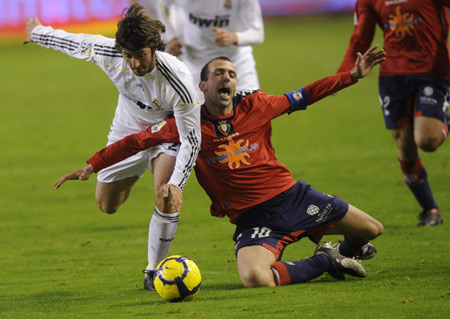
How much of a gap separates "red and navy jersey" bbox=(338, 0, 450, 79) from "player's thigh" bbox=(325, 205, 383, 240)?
2409mm

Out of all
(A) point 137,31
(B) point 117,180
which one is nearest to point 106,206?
(B) point 117,180

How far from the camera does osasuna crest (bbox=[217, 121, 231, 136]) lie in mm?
6305

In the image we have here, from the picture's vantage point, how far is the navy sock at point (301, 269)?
5.89m

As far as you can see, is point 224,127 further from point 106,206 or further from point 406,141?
point 406,141

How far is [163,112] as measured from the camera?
21.8ft

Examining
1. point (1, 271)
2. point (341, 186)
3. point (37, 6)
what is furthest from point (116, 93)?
point (1, 271)

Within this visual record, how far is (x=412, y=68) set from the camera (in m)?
8.31

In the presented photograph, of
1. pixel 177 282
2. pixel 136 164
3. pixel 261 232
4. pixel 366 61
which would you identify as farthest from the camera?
pixel 136 164

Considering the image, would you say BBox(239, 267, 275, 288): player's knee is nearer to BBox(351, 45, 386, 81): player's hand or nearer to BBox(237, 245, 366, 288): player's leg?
BBox(237, 245, 366, 288): player's leg

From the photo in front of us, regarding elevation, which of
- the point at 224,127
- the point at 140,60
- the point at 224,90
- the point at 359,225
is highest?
the point at 140,60

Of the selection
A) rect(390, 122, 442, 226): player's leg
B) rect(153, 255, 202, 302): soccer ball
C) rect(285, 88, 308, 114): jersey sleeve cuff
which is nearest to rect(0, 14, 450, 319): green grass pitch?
rect(153, 255, 202, 302): soccer ball

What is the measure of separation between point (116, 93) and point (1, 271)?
15.1m

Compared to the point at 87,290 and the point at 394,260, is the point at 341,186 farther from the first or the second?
the point at 87,290

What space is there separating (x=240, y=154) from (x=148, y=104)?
832 millimetres
